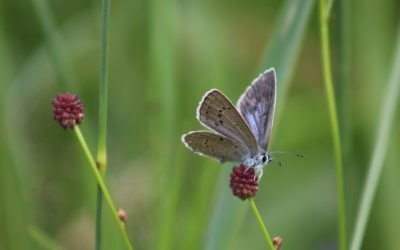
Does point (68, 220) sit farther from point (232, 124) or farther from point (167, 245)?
point (232, 124)

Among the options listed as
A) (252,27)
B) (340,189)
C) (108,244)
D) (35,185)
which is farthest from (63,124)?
(252,27)

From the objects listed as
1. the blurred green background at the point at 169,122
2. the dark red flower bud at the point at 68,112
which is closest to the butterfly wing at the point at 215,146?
the dark red flower bud at the point at 68,112

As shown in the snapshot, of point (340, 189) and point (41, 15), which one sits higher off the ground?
point (41, 15)

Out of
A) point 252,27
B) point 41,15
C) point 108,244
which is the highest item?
point 41,15

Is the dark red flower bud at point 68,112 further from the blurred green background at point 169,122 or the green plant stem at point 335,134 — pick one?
the blurred green background at point 169,122

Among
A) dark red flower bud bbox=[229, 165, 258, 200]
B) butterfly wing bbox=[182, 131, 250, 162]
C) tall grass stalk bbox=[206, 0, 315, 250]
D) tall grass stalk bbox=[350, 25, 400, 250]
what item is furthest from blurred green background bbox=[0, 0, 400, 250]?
dark red flower bud bbox=[229, 165, 258, 200]

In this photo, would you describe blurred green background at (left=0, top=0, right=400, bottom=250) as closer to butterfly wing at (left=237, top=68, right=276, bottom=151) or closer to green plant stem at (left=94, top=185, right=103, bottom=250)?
butterfly wing at (left=237, top=68, right=276, bottom=151)
